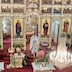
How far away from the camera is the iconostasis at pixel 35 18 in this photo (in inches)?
650

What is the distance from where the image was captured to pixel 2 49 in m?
16.9

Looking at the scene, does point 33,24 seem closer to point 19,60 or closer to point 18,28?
point 18,28

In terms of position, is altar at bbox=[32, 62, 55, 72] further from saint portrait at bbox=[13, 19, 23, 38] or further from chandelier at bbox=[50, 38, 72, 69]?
saint portrait at bbox=[13, 19, 23, 38]

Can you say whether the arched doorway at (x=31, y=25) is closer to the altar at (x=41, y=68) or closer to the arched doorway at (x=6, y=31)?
the arched doorway at (x=6, y=31)

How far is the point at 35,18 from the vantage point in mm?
17219

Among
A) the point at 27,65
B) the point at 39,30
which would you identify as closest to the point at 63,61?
the point at 27,65

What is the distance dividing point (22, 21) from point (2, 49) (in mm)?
2646

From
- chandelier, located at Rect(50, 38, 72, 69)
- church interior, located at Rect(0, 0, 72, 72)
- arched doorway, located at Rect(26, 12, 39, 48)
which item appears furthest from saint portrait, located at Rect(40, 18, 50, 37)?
chandelier, located at Rect(50, 38, 72, 69)

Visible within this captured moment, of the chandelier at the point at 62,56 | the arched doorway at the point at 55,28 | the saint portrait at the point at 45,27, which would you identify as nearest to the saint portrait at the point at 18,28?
the saint portrait at the point at 45,27

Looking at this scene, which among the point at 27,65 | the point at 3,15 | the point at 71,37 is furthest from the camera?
the point at 71,37

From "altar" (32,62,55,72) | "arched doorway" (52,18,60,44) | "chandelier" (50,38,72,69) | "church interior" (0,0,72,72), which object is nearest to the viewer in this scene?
"chandelier" (50,38,72,69)

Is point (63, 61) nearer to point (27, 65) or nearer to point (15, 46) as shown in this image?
point (27, 65)

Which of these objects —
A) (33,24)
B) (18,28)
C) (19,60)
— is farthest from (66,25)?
(19,60)

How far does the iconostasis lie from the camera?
1652 centimetres
